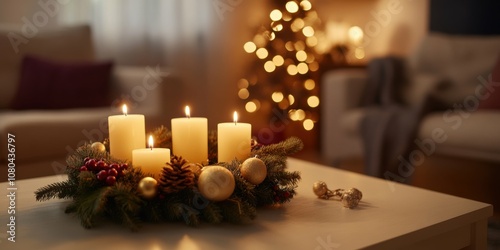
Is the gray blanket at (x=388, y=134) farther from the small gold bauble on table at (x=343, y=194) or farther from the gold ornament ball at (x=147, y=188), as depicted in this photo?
the gold ornament ball at (x=147, y=188)

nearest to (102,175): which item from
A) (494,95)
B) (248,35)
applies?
(494,95)

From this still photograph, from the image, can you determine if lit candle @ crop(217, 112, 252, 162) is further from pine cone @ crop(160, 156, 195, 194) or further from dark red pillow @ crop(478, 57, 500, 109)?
dark red pillow @ crop(478, 57, 500, 109)

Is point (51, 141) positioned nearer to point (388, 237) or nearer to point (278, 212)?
point (278, 212)

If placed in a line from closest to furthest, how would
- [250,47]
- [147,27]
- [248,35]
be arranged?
[147,27]
[250,47]
[248,35]

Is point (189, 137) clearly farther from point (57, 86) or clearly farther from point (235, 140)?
point (57, 86)

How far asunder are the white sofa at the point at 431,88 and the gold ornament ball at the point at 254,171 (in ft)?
4.75

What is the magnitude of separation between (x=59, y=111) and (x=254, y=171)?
5.29 ft

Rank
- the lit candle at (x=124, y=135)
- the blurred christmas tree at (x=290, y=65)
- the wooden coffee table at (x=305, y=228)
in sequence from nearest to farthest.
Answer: the wooden coffee table at (x=305, y=228) < the lit candle at (x=124, y=135) < the blurred christmas tree at (x=290, y=65)

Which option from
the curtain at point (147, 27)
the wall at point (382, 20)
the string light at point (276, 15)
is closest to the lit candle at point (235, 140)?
the curtain at point (147, 27)

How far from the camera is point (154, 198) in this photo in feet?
2.66

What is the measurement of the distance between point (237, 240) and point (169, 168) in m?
0.19

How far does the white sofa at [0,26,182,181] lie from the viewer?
72.1 inches

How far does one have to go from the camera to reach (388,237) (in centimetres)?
73

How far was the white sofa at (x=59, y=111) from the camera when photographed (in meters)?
1.83
